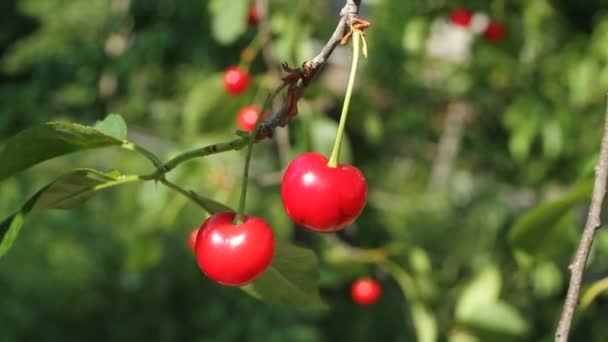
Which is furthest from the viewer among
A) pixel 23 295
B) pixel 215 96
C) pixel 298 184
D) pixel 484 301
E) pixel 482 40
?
pixel 23 295

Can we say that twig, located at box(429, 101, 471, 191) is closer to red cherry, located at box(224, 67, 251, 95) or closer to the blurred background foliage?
the blurred background foliage

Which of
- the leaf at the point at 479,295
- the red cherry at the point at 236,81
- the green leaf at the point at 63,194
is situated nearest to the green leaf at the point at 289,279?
the green leaf at the point at 63,194

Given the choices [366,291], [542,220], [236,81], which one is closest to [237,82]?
[236,81]

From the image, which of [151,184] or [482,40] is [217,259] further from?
[482,40]

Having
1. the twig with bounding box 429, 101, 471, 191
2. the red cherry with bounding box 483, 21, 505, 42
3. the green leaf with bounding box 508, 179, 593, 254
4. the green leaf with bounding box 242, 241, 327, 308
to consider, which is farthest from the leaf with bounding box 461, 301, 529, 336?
the twig with bounding box 429, 101, 471, 191

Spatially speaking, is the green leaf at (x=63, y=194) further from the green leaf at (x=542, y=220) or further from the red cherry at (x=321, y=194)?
the green leaf at (x=542, y=220)

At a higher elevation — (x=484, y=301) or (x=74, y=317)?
(x=484, y=301)

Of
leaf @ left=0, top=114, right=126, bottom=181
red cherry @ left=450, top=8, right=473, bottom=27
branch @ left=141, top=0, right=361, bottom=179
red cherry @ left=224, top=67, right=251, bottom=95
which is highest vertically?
branch @ left=141, top=0, right=361, bottom=179

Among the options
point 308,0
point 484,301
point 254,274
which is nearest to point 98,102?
point 308,0
